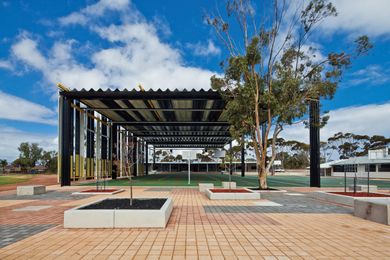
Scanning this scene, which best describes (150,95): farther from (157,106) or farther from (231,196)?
(231,196)

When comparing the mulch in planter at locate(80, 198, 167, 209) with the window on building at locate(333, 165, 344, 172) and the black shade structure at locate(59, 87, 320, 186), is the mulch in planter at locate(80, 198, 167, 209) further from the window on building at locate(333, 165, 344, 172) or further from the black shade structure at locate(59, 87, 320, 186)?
the window on building at locate(333, 165, 344, 172)

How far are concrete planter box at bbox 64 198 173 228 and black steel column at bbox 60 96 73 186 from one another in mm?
15011

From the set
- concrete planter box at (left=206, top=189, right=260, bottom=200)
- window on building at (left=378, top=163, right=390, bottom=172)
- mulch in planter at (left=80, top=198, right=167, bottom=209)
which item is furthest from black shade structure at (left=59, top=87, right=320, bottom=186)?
window on building at (left=378, top=163, right=390, bottom=172)

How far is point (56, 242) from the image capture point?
19.6ft

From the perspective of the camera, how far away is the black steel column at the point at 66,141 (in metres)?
20.9

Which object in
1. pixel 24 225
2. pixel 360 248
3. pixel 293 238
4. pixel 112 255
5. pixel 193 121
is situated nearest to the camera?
pixel 112 255

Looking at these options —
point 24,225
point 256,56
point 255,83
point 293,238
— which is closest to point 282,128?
point 255,83

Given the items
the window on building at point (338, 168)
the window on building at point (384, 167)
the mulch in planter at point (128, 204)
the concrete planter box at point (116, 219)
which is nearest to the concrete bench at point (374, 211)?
the concrete planter box at point (116, 219)

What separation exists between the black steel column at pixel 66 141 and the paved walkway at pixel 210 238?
40.2 feet

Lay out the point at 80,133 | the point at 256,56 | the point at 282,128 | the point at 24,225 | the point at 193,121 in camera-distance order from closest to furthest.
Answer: the point at 24,225 → the point at 256,56 → the point at 282,128 → the point at 80,133 → the point at 193,121

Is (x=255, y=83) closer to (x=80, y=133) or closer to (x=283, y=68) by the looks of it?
(x=283, y=68)

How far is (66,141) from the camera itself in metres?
21.0

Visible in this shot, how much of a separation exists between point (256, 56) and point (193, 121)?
1497cm

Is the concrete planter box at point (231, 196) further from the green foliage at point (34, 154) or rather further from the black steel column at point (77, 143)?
the green foliage at point (34, 154)
